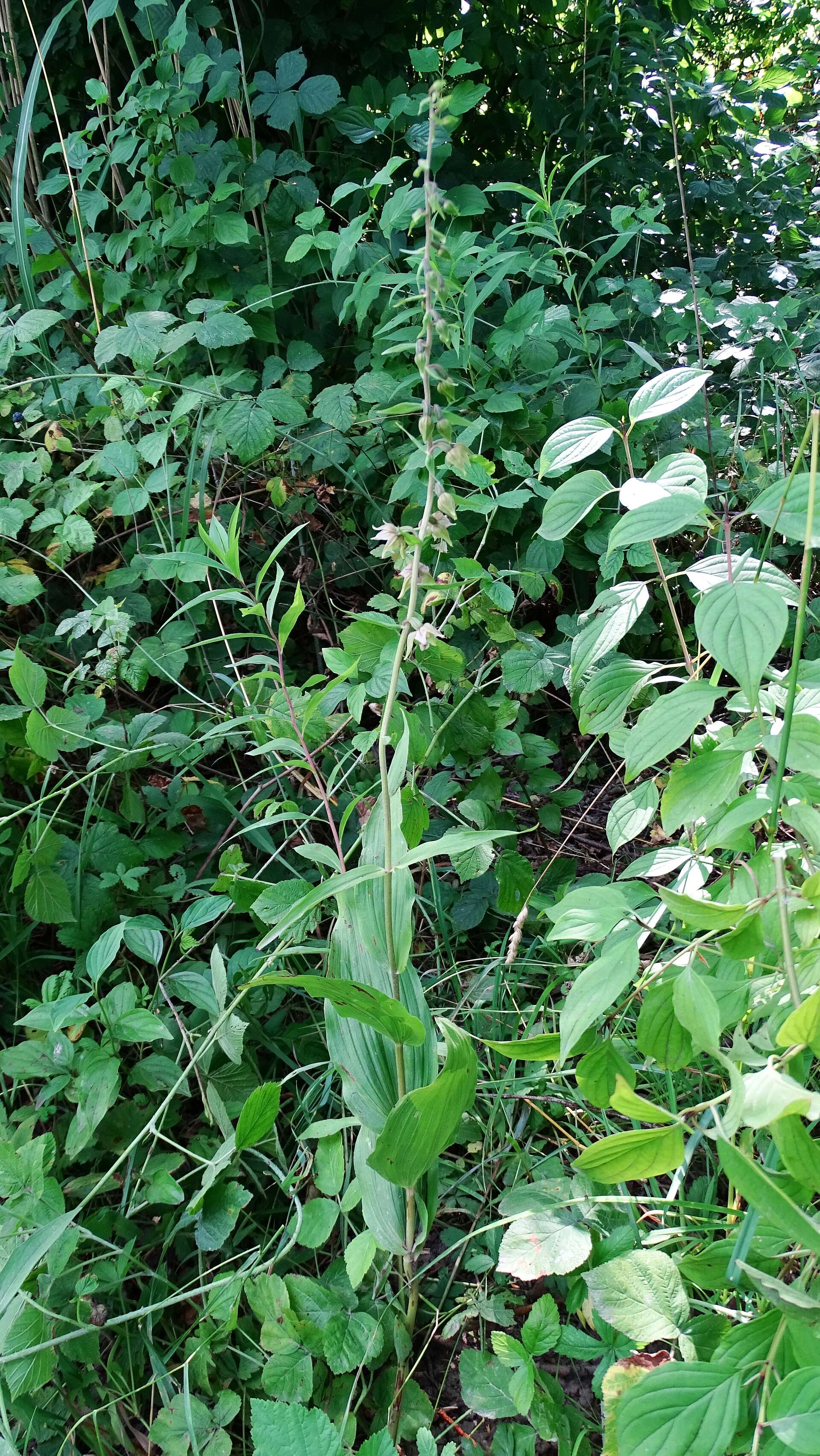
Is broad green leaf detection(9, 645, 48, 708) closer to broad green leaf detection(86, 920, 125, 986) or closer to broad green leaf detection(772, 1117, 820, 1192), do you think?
broad green leaf detection(86, 920, 125, 986)

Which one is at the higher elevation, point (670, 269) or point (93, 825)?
point (670, 269)

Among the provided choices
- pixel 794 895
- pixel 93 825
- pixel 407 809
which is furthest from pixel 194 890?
pixel 794 895

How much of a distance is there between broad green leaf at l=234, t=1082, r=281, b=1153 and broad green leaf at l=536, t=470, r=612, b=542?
0.64 m

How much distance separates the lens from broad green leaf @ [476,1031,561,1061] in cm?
73

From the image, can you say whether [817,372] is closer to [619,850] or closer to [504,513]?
[504,513]

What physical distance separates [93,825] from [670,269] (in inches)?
83.1

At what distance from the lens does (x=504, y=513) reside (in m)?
1.66

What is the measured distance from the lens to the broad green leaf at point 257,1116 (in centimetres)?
93

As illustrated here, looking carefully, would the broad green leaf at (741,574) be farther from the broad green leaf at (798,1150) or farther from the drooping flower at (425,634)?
the broad green leaf at (798,1150)

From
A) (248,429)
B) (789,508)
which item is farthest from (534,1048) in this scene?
(248,429)

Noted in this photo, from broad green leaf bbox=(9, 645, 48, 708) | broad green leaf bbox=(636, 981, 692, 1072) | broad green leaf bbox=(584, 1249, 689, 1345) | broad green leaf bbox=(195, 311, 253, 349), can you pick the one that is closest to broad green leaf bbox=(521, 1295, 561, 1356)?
broad green leaf bbox=(584, 1249, 689, 1345)

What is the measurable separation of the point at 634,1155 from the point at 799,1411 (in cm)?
17

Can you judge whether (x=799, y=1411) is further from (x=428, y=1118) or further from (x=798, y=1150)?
(x=428, y=1118)

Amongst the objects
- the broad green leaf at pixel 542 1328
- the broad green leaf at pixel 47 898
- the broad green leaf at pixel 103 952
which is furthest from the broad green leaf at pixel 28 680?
the broad green leaf at pixel 542 1328
